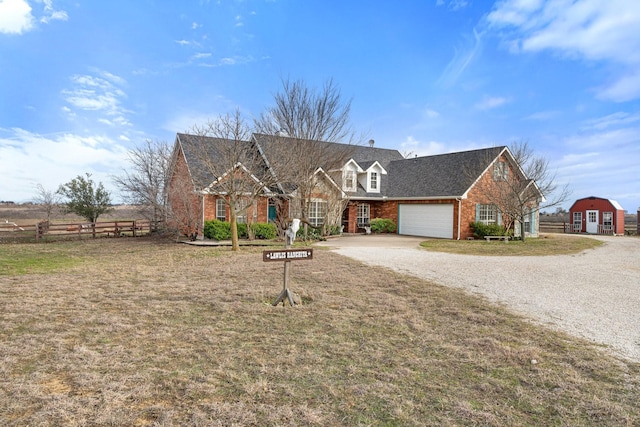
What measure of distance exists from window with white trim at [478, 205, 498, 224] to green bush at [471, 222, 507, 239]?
85cm

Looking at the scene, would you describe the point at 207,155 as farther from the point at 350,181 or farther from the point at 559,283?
the point at 559,283

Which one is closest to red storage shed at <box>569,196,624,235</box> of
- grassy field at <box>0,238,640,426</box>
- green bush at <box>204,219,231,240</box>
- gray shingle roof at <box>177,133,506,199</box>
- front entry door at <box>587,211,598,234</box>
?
front entry door at <box>587,211,598,234</box>

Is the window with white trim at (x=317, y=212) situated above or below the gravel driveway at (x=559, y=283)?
above

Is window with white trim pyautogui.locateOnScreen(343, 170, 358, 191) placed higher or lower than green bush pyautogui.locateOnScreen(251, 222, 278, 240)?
higher

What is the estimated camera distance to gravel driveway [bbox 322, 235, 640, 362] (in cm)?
609

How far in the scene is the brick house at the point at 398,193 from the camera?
847 inches

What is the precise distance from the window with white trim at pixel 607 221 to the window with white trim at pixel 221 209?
105 feet

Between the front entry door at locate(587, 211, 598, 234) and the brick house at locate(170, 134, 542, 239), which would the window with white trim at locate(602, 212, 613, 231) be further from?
the brick house at locate(170, 134, 542, 239)

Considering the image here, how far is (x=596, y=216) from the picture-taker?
33.6m

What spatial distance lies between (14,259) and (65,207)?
665 inches

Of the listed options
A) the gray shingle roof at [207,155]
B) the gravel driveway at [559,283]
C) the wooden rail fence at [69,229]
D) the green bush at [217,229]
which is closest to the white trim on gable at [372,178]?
the gray shingle roof at [207,155]

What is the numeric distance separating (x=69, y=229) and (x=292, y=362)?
22.9 meters

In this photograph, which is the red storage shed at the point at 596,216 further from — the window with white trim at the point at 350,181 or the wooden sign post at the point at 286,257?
the wooden sign post at the point at 286,257

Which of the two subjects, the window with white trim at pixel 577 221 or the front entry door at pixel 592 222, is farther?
the window with white trim at pixel 577 221
